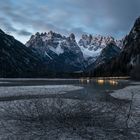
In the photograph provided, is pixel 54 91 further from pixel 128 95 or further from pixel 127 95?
pixel 128 95

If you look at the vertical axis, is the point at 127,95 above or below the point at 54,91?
below

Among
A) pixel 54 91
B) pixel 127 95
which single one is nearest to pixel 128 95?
pixel 127 95

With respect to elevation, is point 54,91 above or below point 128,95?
above

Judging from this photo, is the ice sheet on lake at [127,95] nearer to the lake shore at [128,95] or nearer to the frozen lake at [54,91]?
the lake shore at [128,95]

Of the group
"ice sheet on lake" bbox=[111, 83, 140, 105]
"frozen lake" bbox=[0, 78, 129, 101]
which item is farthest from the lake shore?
"frozen lake" bbox=[0, 78, 129, 101]

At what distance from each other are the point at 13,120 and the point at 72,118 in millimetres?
4536

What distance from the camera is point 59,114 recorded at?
2038cm

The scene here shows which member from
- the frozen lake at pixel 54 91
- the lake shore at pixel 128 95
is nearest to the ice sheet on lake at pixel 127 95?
the lake shore at pixel 128 95

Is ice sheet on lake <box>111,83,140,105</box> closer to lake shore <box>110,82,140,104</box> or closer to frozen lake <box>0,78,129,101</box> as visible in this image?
lake shore <box>110,82,140,104</box>

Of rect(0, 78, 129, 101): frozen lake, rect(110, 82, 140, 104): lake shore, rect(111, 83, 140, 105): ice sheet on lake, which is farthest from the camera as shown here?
rect(0, 78, 129, 101): frozen lake

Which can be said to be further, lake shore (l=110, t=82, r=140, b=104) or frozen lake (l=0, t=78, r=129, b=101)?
frozen lake (l=0, t=78, r=129, b=101)

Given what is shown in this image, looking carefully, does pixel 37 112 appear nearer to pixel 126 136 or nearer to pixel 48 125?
pixel 48 125

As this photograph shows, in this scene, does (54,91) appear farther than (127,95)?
Yes

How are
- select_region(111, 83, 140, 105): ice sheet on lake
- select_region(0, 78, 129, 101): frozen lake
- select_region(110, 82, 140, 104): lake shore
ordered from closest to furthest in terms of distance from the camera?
1. select_region(111, 83, 140, 105): ice sheet on lake
2. select_region(110, 82, 140, 104): lake shore
3. select_region(0, 78, 129, 101): frozen lake
